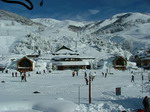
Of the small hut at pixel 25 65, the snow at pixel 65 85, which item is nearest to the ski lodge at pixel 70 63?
the snow at pixel 65 85

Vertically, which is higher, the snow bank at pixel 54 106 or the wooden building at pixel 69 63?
the wooden building at pixel 69 63

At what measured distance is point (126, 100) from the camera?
14.7 m

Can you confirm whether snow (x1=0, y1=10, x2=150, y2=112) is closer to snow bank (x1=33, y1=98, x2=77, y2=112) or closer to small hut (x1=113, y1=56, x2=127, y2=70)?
snow bank (x1=33, y1=98, x2=77, y2=112)

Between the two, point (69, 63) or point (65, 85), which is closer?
point (65, 85)

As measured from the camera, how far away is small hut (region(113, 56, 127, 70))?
72.4m

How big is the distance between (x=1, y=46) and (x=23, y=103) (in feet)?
361

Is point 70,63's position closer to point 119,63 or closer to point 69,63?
point 69,63

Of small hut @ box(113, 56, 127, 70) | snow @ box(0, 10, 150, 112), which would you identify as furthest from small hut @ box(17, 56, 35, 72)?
small hut @ box(113, 56, 127, 70)

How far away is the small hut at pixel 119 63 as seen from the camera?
237ft

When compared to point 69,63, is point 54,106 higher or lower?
lower

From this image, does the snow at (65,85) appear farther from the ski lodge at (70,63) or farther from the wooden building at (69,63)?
the wooden building at (69,63)

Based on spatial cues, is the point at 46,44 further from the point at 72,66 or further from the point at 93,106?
the point at 93,106

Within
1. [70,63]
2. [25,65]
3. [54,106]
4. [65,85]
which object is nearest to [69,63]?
[70,63]

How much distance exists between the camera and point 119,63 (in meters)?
72.9
